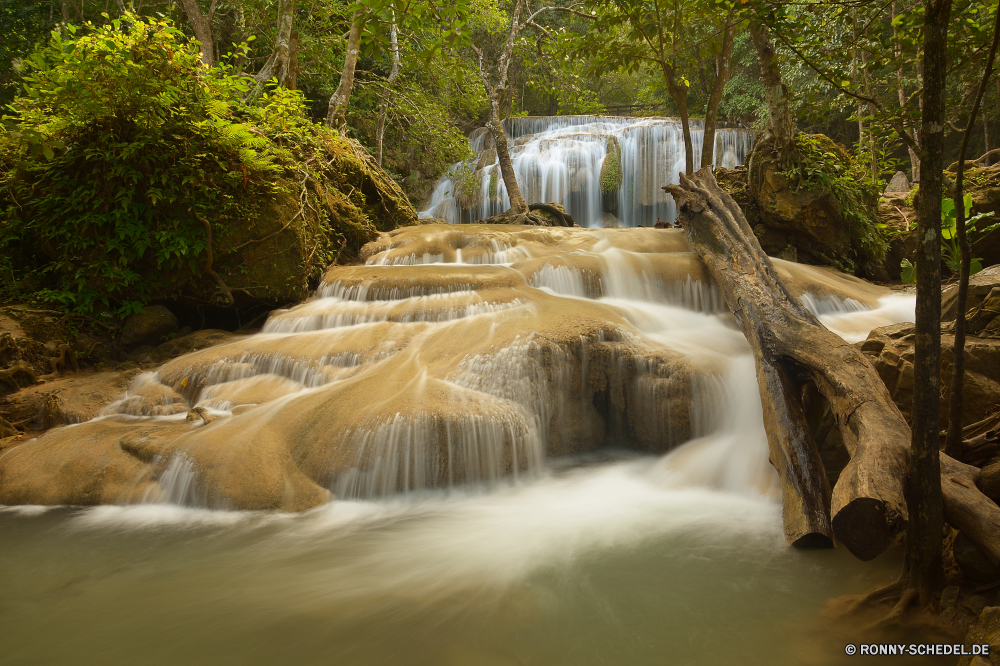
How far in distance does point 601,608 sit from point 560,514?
1.07 m

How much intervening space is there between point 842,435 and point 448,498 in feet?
8.65

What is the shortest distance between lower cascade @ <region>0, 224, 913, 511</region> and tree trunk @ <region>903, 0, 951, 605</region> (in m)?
1.52

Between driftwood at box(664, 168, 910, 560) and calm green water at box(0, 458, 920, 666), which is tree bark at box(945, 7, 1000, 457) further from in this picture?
calm green water at box(0, 458, 920, 666)

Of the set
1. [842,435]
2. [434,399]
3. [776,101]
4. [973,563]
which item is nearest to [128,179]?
[434,399]

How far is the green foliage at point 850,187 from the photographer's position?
8.09m

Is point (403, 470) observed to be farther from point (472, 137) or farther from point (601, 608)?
point (472, 137)

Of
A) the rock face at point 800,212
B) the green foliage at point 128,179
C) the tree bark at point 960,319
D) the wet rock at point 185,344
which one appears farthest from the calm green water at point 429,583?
the rock face at point 800,212

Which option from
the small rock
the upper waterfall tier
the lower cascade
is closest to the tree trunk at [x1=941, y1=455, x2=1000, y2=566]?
the lower cascade

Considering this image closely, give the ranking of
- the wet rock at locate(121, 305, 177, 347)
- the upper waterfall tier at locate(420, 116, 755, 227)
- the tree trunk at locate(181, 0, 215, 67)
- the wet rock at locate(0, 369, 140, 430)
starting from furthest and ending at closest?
the upper waterfall tier at locate(420, 116, 755, 227) → the tree trunk at locate(181, 0, 215, 67) → the wet rock at locate(121, 305, 177, 347) → the wet rock at locate(0, 369, 140, 430)

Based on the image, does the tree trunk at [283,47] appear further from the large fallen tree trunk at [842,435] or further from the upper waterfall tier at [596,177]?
the large fallen tree trunk at [842,435]

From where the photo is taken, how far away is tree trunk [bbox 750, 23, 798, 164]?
23.7 ft

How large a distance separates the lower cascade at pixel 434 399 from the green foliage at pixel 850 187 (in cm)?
238

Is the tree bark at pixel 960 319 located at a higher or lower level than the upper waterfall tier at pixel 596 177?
lower

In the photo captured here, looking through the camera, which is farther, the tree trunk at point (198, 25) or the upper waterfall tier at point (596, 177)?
the upper waterfall tier at point (596, 177)
